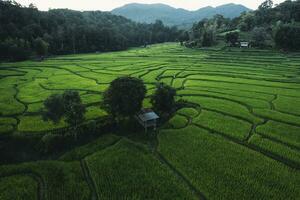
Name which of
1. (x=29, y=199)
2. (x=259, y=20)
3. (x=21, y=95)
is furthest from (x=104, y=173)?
(x=259, y=20)

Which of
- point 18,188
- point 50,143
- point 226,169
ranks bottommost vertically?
point 18,188

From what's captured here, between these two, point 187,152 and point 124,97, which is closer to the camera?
point 187,152

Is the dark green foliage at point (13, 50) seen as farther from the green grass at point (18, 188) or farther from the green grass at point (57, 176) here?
the green grass at point (18, 188)

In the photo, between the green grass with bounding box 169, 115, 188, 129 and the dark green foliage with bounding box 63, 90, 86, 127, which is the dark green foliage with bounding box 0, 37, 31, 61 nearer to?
the dark green foliage with bounding box 63, 90, 86, 127

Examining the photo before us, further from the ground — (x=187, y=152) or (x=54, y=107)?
(x=54, y=107)

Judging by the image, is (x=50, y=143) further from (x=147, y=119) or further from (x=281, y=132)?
(x=281, y=132)

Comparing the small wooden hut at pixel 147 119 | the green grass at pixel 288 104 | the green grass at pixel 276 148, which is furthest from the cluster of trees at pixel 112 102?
the green grass at pixel 288 104

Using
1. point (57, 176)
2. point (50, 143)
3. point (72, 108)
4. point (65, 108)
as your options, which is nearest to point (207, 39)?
point (72, 108)

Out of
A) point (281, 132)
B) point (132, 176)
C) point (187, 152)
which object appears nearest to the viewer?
point (132, 176)
